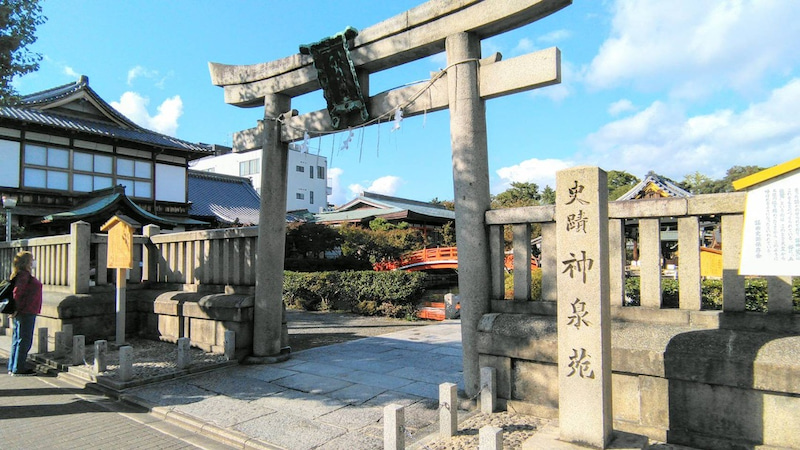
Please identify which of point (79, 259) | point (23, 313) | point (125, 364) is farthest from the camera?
point (79, 259)

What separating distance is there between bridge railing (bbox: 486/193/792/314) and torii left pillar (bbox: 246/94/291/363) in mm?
4188

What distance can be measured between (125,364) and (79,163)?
1669cm

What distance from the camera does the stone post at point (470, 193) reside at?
5.57m

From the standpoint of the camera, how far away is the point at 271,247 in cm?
808

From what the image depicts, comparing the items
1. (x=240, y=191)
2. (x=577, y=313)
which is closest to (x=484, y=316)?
(x=577, y=313)

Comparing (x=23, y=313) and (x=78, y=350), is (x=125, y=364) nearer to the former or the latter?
(x=78, y=350)

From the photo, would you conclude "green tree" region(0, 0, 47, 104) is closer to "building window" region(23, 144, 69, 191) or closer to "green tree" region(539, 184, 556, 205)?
"building window" region(23, 144, 69, 191)

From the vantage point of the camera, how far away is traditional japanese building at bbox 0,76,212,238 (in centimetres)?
1752

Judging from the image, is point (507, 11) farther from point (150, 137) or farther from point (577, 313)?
point (150, 137)

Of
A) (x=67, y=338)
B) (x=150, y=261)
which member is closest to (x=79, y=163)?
(x=150, y=261)

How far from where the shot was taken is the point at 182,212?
77.4 feet

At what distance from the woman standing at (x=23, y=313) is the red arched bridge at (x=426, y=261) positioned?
50.3 feet

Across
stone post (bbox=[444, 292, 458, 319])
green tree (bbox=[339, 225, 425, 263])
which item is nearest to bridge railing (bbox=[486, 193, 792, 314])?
stone post (bbox=[444, 292, 458, 319])

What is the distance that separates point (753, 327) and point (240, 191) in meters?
32.0
